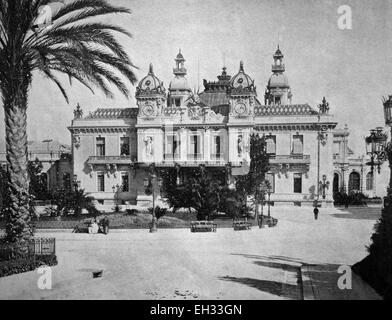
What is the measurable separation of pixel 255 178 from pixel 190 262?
554 inches

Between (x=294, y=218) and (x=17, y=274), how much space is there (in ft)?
59.3

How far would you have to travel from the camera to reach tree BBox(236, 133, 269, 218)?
2538 cm

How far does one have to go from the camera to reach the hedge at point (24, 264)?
10.8 m

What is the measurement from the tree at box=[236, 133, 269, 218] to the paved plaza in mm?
4999

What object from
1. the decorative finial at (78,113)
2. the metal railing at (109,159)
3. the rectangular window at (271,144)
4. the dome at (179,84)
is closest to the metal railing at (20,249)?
the metal railing at (109,159)

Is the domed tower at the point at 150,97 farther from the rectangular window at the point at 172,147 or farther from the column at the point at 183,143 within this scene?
the column at the point at 183,143

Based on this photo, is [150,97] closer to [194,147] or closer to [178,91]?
[194,147]

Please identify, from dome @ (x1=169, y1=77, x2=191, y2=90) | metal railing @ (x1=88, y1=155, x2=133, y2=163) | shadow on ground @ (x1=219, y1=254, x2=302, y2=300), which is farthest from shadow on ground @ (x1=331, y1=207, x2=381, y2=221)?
dome @ (x1=169, y1=77, x2=191, y2=90)

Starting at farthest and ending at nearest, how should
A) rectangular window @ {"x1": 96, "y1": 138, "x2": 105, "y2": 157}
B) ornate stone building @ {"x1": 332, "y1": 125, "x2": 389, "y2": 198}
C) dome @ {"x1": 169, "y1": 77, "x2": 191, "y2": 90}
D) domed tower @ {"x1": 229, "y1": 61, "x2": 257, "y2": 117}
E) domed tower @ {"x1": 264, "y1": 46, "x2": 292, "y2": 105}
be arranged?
1. domed tower @ {"x1": 264, "y1": 46, "x2": 292, "y2": 105}
2. dome @ {"x1": 169, "y1": 77, "x2": 191, "y2": 90}
3. ornate stone building @ {"x1": 332, "y1": 125, "x2": 389, "y2": 198}
4. rectangular window @ {"x1": 96, "y1": 138, "x2": 105, "y2": 157}
5. domed tower @ {"x1": 229, "y1": 61, "x2": 257, "y2": 117}

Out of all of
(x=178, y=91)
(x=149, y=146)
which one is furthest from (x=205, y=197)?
(x=178, y=91)

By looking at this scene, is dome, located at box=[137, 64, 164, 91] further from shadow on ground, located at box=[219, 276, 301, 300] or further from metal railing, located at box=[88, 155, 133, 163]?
shadow on ground, located at box=[219, 276, 301, 300]

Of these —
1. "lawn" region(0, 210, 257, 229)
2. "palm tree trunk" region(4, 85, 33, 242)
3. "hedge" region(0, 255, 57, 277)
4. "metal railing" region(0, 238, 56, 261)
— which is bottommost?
"lawn" region(0, 210, 257, 229)

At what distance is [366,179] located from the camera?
45.6m
